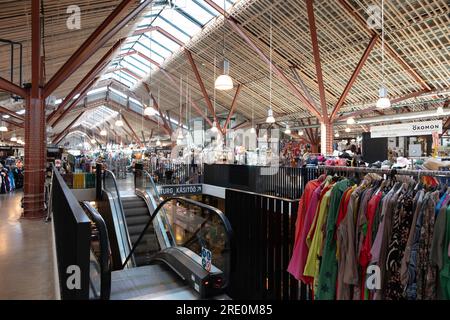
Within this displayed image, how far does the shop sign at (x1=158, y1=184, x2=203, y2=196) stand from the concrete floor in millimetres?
3938

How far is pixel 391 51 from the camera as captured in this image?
11.3 metres

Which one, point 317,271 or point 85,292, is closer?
point 85,292

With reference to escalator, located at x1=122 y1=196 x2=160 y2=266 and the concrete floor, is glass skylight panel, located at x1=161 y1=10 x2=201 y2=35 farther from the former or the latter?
the concrete floor

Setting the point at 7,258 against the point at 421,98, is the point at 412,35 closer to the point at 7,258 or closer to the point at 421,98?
the point at 421,98

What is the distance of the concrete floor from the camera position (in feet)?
12.0

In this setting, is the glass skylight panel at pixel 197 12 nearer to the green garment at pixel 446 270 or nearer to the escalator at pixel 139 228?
the escalator at pixel 139 228

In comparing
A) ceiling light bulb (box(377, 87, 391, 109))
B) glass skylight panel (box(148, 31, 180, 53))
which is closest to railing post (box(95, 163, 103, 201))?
glass skylight panel (box(148, 31, 180, 53))

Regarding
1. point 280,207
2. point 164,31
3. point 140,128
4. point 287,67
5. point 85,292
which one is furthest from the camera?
point 140,128

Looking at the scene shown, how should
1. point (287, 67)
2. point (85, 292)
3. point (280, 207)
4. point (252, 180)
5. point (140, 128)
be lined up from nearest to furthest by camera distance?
1. point (85, 292)
2. point (280, 207)
3. point (252, 180)
4. point (287, 67)
5. point (140, 128)

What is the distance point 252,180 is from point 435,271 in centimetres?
894

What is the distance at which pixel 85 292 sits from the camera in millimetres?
1961

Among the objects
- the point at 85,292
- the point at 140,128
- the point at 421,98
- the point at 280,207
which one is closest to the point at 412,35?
the point at 421,98

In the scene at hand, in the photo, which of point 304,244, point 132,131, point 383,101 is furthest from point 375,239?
point 132,131

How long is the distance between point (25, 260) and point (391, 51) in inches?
489
